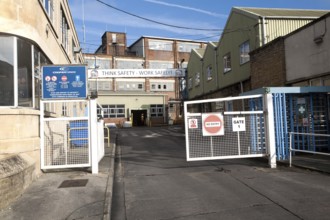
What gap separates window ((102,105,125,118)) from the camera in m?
50.6

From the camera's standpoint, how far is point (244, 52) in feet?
67.5

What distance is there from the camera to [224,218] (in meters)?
5.73

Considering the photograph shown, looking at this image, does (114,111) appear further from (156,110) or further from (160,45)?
(160,45)

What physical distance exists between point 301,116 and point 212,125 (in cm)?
375

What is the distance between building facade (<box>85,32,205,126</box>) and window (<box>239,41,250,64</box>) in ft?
83.9

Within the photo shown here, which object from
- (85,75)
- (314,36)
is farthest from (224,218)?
(314,36)

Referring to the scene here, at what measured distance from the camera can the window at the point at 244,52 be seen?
20.0 meters

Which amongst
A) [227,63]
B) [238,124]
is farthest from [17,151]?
[227,63]

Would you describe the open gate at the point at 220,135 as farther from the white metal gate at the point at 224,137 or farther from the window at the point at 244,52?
the window at the point at 244,52

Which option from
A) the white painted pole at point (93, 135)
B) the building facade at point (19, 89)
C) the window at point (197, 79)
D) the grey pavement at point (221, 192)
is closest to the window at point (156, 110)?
the window at point (197, 79)

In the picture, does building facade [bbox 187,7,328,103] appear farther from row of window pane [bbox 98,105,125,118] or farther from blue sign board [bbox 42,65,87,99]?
row of window pane [bbox 98,105,125,118]

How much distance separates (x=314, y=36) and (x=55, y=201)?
11.2 m

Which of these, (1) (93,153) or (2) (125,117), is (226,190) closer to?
(1) (93,153)

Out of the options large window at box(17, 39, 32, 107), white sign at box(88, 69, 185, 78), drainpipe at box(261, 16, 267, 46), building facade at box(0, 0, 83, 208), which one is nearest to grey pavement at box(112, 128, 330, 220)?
building facade at box(0, 0, 83, 208)
